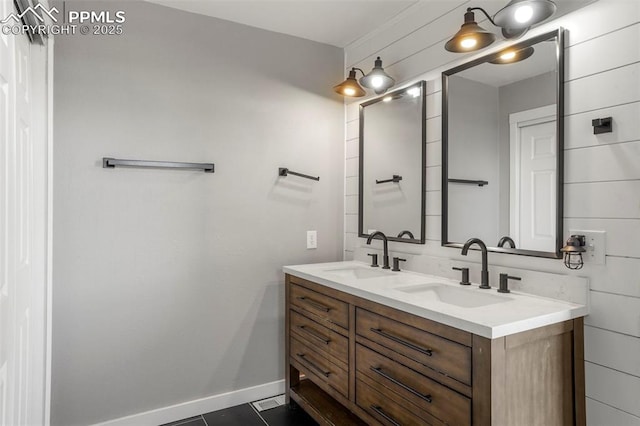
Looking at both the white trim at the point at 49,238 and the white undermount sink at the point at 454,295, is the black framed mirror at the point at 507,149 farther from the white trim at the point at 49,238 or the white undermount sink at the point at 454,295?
the white trim at the point at 49,238

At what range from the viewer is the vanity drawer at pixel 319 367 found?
77.7 inches

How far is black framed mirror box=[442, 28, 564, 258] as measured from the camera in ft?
5.37

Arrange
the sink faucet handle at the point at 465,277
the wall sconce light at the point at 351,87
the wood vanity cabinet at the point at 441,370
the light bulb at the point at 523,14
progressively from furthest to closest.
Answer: the wall sconce light at the point at 351,87 → the sink faucet handle at the point at 465,277 → the light bulb at the point at 523,14 → the wood vanity cabinet at the point at 441,370

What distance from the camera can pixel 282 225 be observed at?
267cm

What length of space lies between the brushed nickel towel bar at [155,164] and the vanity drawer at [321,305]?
89cm

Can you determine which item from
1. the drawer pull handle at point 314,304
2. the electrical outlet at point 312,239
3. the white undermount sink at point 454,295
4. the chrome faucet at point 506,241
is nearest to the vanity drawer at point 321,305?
the drawer pull handle at point 314,304

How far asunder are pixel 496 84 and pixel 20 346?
7.48 ft

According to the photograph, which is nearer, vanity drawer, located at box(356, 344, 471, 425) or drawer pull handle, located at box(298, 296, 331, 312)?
vanity drawer, located at box(356, 344, 471, 425)

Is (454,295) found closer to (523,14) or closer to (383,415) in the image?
(383,415)

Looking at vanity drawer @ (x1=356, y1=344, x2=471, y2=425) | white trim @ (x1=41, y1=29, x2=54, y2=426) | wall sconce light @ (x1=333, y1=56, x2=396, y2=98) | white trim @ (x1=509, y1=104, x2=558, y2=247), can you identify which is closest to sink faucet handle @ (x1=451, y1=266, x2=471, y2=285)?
white trim @ (x1=509, y1=104, x2=558, y2=247)

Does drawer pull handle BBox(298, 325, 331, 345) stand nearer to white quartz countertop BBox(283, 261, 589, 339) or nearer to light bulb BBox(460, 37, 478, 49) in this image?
white quartz countertop BBox(283, 261, 589, 339)

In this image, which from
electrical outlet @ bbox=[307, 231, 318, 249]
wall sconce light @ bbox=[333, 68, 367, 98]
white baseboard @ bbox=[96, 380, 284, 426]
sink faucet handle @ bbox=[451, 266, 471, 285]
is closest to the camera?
sink faucet handle @ bbox=[451, 266, 471, 285]

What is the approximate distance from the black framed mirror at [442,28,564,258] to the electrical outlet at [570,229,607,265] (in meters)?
0.10

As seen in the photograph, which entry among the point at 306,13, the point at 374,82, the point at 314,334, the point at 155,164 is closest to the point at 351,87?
the point at 374,82
